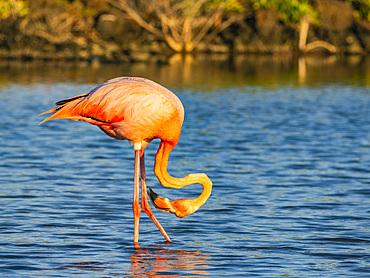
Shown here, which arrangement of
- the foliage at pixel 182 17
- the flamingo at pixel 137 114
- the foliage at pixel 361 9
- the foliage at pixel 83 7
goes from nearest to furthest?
the flamingo at pixel 137 114, the foliage at pixel 182 17, the foliage at pixel 83 7, the foliage at pixel 361 9

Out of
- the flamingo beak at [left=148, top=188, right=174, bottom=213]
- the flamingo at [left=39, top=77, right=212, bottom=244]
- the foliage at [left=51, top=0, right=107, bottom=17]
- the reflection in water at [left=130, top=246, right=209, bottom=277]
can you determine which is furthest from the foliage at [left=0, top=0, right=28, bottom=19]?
the flamingo beak at [left=148, top=188, right=174, bottom=213]

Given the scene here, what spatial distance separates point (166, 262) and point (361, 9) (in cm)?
6424

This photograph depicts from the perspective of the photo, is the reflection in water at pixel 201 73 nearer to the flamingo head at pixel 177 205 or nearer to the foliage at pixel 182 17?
the foliage at pixel 182 17

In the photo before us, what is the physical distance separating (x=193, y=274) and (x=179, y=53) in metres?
55.2

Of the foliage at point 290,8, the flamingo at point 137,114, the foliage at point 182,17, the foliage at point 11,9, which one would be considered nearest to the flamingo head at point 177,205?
the flamingo at point 137,114

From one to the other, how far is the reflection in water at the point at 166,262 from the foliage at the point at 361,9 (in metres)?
61.3

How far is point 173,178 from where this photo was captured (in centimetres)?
773

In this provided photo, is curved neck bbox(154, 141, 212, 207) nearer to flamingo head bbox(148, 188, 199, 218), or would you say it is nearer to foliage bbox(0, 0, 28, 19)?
flamingo head bbox(148, 188, 199, 218)

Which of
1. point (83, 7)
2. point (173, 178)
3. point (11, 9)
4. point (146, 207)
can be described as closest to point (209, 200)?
point (146, 207)

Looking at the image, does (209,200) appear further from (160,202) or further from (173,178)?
(160,202)

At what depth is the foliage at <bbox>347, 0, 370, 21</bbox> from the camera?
66.9 m

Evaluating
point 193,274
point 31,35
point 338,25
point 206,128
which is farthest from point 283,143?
point 338,25

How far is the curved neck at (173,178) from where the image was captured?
7.56 metres

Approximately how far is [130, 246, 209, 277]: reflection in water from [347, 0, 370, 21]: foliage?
61.3 metres
